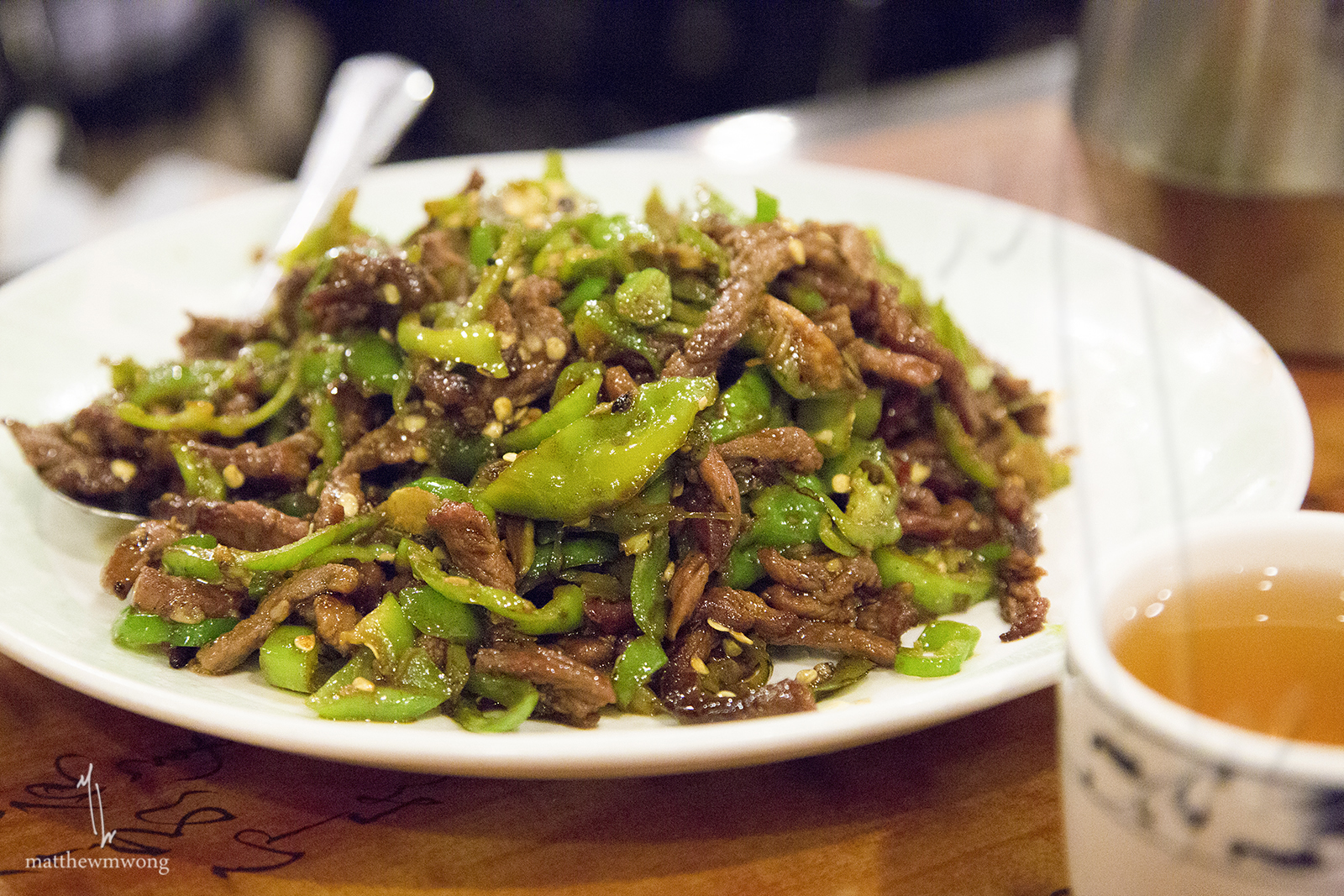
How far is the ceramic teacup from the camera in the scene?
1.14 metres

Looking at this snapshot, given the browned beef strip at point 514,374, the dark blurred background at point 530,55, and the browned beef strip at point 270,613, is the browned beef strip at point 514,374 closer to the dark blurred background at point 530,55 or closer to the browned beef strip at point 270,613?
the browned beef strip at point 270,613

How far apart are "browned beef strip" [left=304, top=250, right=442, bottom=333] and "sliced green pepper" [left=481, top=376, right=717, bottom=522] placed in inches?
20.8

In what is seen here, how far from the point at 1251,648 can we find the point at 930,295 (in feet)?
6.29

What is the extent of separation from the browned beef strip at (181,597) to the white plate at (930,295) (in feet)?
0.31

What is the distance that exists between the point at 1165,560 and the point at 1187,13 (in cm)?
226

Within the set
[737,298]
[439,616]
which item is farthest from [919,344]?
[439,616]

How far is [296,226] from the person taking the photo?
3316 mm

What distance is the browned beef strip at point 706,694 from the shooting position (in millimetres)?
1844

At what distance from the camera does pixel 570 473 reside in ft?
6.48

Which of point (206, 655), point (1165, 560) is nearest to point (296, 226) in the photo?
point (206, 655)

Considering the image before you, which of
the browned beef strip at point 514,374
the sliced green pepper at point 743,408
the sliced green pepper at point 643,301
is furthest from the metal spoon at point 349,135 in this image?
the sliced green pepper at point 743,408

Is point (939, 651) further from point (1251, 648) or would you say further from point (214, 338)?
point (214, 338)

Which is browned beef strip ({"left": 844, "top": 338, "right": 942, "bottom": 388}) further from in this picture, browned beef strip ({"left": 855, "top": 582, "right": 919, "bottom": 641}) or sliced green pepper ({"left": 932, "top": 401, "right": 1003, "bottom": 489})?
browned beef strip ({"left": 855, "top": 582, "right": 919, "bottom": 641})

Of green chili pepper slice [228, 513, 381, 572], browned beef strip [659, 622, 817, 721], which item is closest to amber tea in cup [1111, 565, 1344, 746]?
browned beef strip [659, 622, 817, 721]
